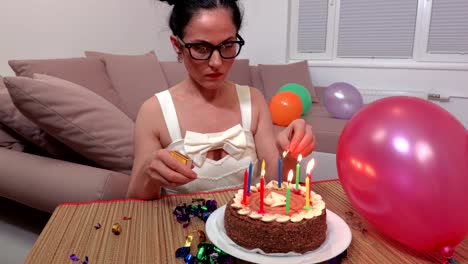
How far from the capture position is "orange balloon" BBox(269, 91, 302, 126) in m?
3.13

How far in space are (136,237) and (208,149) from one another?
465 mm

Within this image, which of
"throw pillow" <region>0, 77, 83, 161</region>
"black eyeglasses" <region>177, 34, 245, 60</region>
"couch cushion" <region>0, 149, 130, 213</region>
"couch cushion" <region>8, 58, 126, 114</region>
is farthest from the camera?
"couch cushion" <region>8, 58, 126, 114</region>

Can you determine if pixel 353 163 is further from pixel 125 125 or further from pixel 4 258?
pixel 4 258

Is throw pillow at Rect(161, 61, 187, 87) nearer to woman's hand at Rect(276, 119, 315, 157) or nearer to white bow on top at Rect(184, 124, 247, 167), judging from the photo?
white bow on top at Rect(184, 124, 247, 167)

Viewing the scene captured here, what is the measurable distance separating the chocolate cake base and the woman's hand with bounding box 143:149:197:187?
0.17 meters

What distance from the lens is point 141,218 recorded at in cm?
86

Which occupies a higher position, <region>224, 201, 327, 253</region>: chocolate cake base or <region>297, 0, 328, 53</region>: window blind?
<region>297, 0, 328, 53</region>: window blind

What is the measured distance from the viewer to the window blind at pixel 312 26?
4.36 metres

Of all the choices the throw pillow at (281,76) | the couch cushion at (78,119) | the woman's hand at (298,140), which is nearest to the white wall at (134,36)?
the throw pillow at (281,76)

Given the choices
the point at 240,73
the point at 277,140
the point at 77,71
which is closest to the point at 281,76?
the point at 240,73

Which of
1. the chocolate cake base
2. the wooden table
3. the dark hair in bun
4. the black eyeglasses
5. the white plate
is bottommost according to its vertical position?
the wooden table

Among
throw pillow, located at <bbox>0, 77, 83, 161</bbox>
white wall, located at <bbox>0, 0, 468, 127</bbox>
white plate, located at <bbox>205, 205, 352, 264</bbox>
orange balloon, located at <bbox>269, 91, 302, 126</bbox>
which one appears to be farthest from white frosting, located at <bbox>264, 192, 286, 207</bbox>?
orange balloon, located at <bbox>269, 91, 302, 126</bbox>

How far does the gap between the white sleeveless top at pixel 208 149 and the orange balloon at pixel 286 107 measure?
6.25ft

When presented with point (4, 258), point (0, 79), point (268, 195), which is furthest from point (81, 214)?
point (0, 79)
